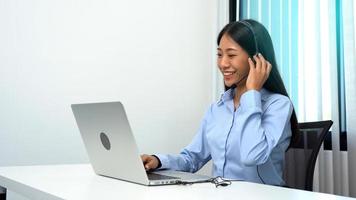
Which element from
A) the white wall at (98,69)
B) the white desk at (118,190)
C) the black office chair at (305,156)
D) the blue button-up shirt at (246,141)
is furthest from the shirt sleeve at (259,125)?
the white wall at (98,69)

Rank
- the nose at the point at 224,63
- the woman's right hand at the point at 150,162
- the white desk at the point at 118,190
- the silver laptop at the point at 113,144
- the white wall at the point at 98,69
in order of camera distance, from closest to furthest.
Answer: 1. the white desk at the point at 118,190
2. the silver laptop at the point at 113,144
3. the woman's right hand at the point at 150,162
4. the nose at the point at 224,63
5. the white wall at the point at 98,69

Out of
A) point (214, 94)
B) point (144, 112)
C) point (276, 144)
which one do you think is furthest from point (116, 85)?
point (276, 144)

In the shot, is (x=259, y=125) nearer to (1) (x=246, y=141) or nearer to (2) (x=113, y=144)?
(1) (x=246, y=141)

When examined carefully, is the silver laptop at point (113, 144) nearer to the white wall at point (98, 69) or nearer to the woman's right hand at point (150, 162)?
the woman's right hand at point (150, 162)

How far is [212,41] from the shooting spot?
9.95ft

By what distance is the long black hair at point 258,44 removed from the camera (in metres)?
1.65

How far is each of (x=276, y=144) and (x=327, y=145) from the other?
0.80 m

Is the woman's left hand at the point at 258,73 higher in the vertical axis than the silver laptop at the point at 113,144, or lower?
higher

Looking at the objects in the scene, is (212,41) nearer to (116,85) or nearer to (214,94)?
(214,94)

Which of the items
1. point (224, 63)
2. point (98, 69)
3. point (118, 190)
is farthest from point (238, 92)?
point (98, 69)

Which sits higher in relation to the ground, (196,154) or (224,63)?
(224,63)

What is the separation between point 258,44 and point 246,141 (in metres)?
0.40

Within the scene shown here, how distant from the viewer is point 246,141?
1.48 m

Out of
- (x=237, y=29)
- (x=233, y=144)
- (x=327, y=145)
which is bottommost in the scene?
(x=327, y=145)
